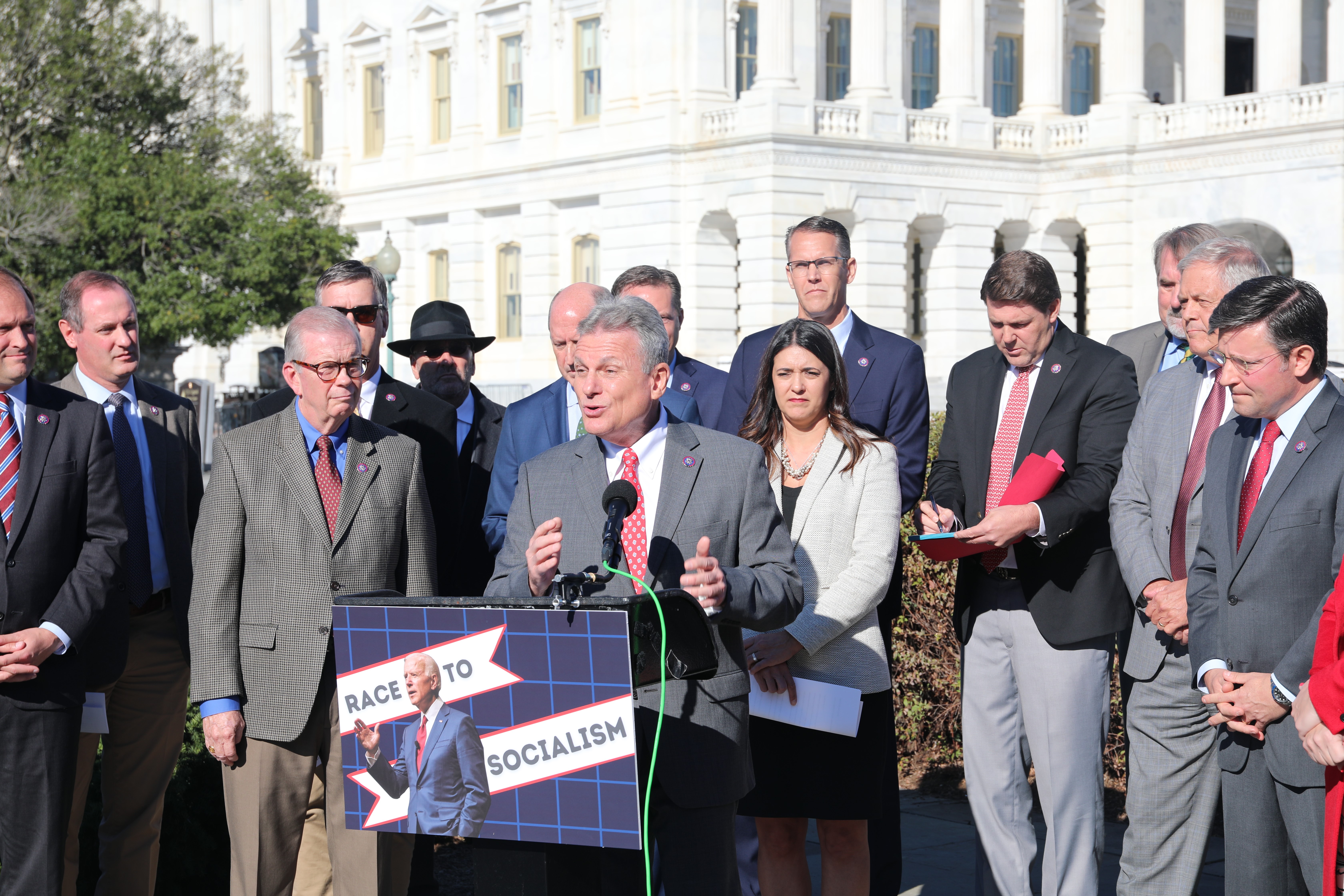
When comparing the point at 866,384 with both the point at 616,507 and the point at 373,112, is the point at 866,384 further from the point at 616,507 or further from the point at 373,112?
the point at 373,112

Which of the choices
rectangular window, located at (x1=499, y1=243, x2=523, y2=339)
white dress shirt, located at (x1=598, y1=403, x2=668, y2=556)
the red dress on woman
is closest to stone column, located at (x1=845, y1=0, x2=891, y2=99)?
rectangular window, located at (x1=499, y1=243, x2=523, y2=339)

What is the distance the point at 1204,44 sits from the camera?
41.8 m

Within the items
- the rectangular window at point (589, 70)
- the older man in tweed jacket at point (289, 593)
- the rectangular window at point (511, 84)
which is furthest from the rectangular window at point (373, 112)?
the older man in tweed jacket at point (289, 593)

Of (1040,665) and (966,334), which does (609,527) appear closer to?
(1040,665)

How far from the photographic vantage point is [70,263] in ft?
98.7

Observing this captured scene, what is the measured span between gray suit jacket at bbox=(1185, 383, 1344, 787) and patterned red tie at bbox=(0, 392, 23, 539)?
4.33m

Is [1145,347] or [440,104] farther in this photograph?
[440,104]

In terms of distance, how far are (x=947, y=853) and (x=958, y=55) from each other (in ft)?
118

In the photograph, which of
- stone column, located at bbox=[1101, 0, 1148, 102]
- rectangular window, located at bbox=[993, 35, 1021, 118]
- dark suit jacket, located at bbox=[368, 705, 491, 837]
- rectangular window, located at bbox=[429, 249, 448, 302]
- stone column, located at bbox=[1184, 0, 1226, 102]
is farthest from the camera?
rectangular window, located at bbox=[429, 249, 448, 302]

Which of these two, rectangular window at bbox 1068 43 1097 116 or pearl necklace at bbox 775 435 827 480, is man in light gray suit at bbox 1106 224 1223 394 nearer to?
pearl necklace at bbox 775 435 827 480

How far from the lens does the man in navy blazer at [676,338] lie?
294 inches

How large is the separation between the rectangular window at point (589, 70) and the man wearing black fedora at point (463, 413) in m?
34.6

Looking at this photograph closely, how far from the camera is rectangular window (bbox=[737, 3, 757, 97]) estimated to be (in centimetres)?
4081

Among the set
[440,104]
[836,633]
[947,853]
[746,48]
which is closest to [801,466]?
[836,633]
